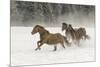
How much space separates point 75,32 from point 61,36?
18 centimetres

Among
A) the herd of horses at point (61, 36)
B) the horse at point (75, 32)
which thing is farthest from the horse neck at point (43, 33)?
the horse at point (75, 32)

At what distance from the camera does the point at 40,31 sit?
2.13m

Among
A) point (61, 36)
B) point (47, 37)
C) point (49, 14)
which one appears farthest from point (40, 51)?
point (49, 14)

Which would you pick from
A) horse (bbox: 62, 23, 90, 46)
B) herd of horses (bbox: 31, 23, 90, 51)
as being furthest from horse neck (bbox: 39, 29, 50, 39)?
horse (bbox: 62, 23, 90, 46)

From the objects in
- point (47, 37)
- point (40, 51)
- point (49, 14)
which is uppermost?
point (49, 14)

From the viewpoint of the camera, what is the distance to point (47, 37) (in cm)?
216

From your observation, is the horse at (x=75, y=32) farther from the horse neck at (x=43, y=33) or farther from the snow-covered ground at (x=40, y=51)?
the horse neck at (x=43, y=33)

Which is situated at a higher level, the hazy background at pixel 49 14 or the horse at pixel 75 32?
the hazy background at pixel 49 14

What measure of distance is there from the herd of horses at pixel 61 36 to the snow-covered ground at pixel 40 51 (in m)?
0.04

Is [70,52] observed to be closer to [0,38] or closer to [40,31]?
[40,31]

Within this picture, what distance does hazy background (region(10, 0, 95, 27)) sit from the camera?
80.4 inches

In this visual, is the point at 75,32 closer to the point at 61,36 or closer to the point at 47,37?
the point at 61,36

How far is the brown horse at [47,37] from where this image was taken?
211 centimetres

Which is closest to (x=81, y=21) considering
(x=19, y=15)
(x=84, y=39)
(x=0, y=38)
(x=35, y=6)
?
(x=84, y=39)
